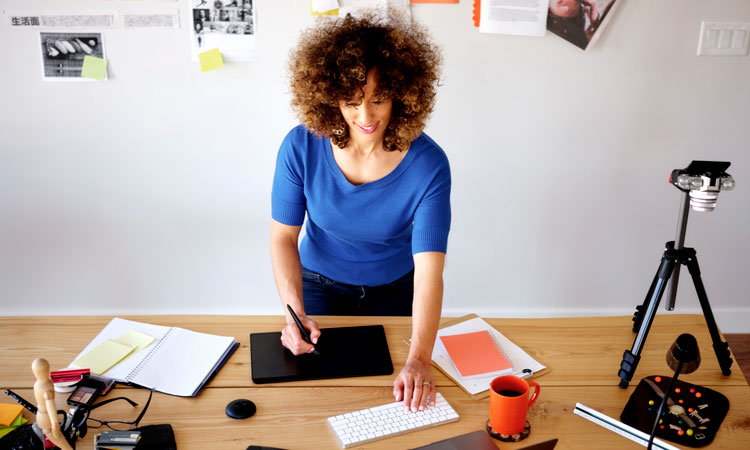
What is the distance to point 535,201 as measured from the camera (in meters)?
2.72

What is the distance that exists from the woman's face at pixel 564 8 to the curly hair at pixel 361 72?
40.8 inches

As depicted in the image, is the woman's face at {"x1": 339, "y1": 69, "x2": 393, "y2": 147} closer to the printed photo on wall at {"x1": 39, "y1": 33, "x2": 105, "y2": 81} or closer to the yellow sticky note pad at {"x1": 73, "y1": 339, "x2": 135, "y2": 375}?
A: the yellow sticky note pad at {"x1": 73, "y1": 339, "x2": 135, "y2": 375}

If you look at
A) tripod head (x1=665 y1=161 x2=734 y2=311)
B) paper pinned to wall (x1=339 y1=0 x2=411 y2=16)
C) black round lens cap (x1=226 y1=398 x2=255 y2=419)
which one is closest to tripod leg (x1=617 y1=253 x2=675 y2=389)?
tripod head (x1=665 y1=161 x2=734 y2=311)

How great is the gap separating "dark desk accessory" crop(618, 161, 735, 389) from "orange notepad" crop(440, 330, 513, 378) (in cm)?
26

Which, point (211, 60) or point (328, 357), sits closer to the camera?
point (328, 357)

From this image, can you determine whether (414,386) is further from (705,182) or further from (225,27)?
(225,27)

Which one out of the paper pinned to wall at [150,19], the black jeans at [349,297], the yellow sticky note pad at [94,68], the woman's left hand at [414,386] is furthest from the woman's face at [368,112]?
the yellow sticky note pad at [94,68]

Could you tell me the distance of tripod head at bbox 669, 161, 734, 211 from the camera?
4.25 ft

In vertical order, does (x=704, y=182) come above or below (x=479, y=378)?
above

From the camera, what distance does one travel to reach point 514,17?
2.45m

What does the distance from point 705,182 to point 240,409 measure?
1.06m

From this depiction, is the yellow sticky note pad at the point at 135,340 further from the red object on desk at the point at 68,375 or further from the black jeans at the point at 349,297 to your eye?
the black jeans at the point at 349,297

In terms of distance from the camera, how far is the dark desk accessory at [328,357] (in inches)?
53.4

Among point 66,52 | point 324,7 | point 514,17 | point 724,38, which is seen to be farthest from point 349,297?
point 724,38
